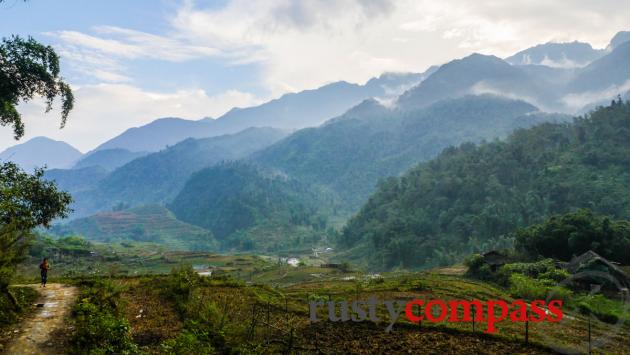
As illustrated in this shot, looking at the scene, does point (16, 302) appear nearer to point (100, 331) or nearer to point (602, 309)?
point (100, 331)

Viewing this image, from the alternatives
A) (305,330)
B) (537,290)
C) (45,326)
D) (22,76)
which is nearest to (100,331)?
(45,326)

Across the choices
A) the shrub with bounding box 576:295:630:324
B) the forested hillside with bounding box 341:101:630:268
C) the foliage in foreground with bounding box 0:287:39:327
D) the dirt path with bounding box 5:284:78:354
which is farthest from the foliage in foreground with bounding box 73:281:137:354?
the forested hillside with bounding box 341:101:630:268

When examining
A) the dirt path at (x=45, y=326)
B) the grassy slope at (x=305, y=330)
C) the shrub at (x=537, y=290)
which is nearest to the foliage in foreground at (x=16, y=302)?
the dirt path at (x=45, y=326)

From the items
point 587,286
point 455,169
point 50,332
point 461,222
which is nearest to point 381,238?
point 461,222

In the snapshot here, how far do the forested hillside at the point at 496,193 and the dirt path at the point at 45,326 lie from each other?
3785 inches

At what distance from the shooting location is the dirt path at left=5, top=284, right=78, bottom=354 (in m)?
13.3

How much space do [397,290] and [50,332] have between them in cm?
2337

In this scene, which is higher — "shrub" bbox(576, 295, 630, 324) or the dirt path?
the dirt path

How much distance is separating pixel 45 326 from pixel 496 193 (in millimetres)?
126536

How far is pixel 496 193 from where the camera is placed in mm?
123875

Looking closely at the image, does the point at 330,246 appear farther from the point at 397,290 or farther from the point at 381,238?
the point at 397,290

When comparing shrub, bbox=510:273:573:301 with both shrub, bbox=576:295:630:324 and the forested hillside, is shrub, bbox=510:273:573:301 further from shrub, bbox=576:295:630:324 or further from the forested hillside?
the forested hillside

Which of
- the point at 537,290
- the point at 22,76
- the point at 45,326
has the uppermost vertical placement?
the point at 22,76

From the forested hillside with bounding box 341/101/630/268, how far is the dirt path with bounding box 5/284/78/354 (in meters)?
96.1
